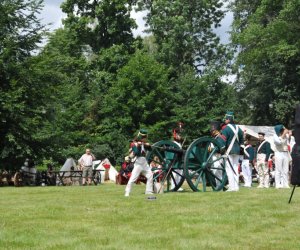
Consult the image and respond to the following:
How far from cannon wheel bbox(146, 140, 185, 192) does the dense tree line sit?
70.1 feet

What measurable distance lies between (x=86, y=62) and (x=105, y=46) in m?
2.08

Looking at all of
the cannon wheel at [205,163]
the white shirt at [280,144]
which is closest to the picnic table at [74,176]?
the white shirt at [280,144]

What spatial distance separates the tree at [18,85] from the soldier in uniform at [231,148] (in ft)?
47.5

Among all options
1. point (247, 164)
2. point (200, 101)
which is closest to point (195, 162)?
point (247, 164)

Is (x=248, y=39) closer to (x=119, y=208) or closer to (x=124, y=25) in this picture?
(x=124, y=25)

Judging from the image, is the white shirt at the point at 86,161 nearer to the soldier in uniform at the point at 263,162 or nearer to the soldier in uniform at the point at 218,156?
the soldier in uniform at the point at 263,162

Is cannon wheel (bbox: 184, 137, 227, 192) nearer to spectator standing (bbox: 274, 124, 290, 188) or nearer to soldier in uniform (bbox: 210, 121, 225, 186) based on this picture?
soldier in uniform (bbox: 210, 121, 225, 186)

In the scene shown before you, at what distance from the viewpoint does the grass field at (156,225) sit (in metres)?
7.03

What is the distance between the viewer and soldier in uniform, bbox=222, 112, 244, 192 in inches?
586

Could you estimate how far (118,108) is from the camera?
4494cm

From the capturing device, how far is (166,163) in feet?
50.6

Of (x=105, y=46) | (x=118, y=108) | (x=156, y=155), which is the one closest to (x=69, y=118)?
(x=118, y=108)

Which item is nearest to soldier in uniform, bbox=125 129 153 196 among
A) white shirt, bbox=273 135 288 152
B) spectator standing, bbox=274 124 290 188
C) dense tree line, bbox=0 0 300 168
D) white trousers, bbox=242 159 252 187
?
white shirt, bbox=273 135 288 152

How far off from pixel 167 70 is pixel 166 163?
31.5 meters
